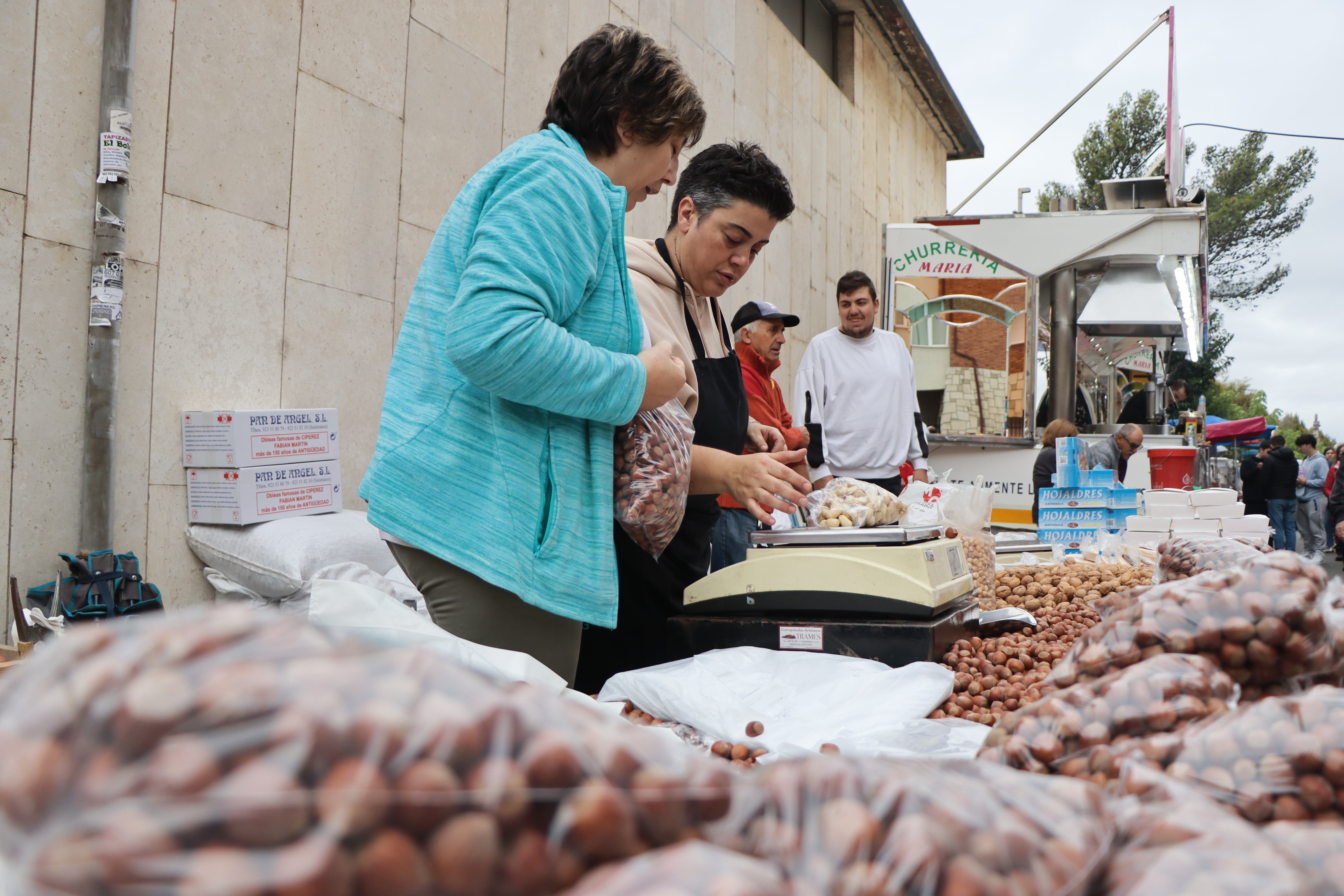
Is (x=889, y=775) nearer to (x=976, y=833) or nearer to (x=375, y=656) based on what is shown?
(x=976, y=833)

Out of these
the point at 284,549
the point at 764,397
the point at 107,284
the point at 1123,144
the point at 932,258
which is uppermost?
the point at 1123,144

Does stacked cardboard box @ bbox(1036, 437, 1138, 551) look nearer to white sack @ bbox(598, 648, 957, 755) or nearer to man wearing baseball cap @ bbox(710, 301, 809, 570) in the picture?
man wearing baseball cap @ bbox(710, 301, 809, 570)

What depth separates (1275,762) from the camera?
63 centimetres

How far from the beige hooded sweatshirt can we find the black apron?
0.08ft

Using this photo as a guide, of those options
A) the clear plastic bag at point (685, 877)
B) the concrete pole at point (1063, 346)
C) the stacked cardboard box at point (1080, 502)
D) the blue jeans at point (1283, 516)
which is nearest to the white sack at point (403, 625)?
the clear plastic bag at point (685, 877)

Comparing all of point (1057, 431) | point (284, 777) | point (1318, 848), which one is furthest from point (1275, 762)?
point (1057, 431)

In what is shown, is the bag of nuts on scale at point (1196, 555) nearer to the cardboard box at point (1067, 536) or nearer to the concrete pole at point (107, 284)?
the concrete pole at point (107, 284)

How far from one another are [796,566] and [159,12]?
268 cm

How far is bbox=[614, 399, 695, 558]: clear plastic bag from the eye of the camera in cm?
151

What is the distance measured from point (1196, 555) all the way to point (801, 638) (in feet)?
2.36

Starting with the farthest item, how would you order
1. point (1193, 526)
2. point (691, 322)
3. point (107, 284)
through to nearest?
point (1193, 526), point (107, 284), point (691, 322)

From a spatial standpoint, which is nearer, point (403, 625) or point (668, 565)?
point (403, 625)

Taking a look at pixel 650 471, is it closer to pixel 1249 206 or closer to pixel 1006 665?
pixel 1006 665

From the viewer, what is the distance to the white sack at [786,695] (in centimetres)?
137
